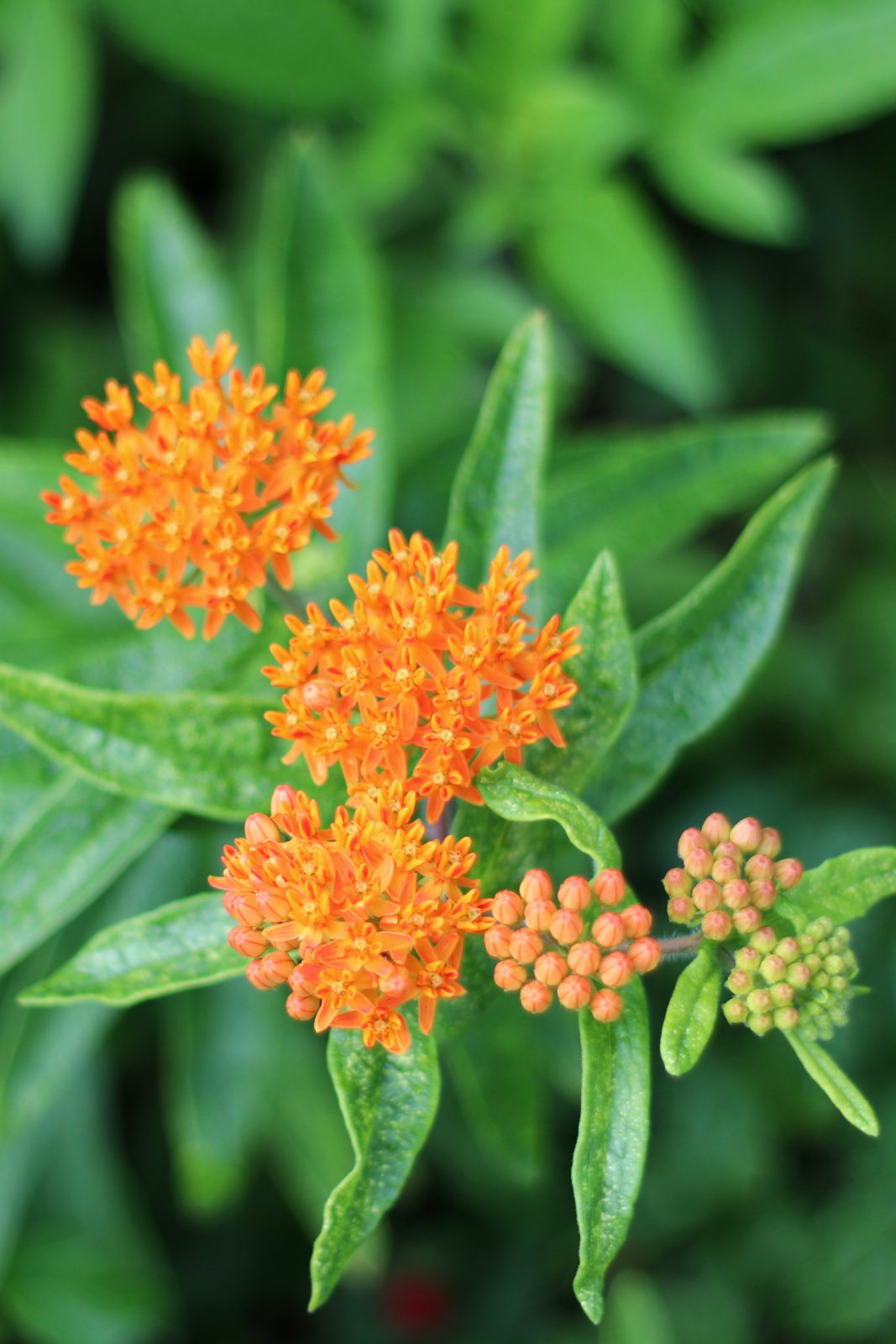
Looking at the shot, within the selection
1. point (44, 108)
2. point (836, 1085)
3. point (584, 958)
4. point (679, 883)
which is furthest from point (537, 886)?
point (44, 108)

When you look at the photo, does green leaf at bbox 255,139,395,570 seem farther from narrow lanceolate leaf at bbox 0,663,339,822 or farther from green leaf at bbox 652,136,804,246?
green leaf at bbox 652,136,804,246

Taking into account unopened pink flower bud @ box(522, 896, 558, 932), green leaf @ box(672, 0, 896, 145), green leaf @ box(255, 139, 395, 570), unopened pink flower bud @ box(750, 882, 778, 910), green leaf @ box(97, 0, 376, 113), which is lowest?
unopened pink flower bud @ box(750, 882, 778, 910)

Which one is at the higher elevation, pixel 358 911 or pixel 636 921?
pixel 358 911

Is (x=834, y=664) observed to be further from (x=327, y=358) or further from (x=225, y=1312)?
(x=225, y=1312)

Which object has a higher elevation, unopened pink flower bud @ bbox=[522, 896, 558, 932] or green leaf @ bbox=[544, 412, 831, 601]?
green leaf @ bbox=[544, 412, 831, 601]

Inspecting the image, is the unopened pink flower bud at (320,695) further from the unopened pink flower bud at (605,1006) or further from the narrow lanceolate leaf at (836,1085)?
the narrow lanceolate leaf at (836,1085)

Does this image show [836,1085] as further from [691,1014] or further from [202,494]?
[202,494]

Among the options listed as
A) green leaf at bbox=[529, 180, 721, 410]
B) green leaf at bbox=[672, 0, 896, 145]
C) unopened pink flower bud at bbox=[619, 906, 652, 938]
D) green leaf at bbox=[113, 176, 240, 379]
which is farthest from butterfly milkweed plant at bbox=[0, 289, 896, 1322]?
green leaf at bbox=[672, 0, 896, 145]
